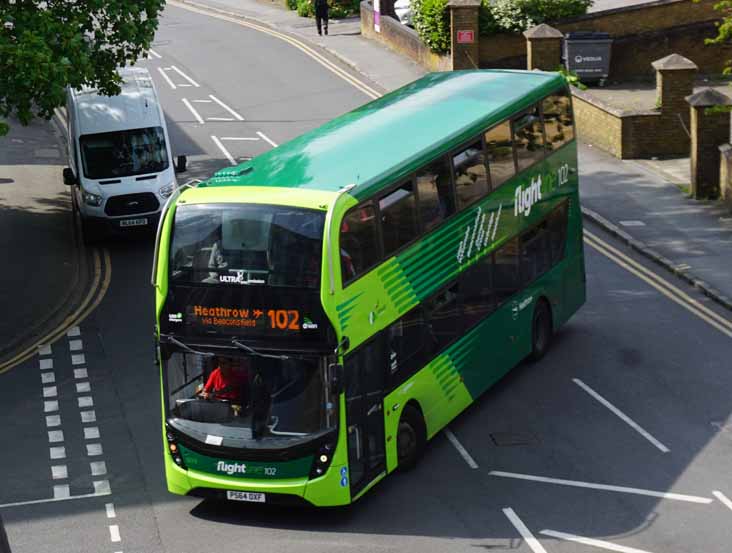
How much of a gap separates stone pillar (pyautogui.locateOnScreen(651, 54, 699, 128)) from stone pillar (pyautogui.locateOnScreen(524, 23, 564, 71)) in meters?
5.61

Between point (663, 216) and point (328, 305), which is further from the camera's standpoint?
point (663, 216)

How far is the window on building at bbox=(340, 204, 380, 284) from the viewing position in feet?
54.6

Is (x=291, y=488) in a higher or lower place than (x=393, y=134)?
lower

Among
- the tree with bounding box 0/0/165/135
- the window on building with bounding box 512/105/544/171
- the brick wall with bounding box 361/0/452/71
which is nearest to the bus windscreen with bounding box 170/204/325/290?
the window on building with bounding box 512/105/544/171

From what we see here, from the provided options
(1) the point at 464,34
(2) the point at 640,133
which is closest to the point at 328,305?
(2) the point at 640,133

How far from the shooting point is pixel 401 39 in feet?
155

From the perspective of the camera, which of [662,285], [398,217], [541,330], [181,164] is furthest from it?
[181,164]

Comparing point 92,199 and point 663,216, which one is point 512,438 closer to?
point 663,216

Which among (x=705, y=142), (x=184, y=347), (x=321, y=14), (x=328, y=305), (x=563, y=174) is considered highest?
(x=321, y=14)

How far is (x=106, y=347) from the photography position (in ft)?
79.2

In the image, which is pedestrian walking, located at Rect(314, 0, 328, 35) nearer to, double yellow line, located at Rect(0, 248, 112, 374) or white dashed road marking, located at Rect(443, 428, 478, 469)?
double yellow line, located at Rect(0, 248, 112, 374)

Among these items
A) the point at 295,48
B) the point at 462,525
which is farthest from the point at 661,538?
the point at 295,48

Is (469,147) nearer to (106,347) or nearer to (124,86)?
(106,347)

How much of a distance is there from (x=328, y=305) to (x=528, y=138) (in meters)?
7.10
